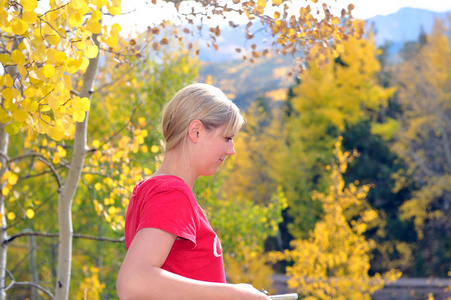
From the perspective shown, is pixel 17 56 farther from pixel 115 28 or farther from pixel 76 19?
pixel 115 28

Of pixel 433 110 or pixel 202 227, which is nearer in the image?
pixel 202 227

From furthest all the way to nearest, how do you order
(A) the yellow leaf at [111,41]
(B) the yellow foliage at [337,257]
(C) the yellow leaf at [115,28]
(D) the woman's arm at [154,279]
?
(B) the yellow foliage at [337,257] → (A) the yellow leaf at [111,41] → (C) the yellow leaf at [115,28] → (D) the woman's arm at [154,279]

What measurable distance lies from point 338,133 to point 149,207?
20.7m

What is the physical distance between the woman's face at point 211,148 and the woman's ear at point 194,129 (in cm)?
1

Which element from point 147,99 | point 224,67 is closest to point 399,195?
point 147,99

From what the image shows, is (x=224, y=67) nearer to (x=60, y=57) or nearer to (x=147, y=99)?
(x=147, y=99)

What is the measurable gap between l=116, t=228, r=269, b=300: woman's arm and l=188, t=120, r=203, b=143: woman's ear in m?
0.33

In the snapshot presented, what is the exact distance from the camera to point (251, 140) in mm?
26250

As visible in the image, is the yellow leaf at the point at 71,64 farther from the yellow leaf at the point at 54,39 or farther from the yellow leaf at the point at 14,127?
the yellow leaf at the point at 14,127

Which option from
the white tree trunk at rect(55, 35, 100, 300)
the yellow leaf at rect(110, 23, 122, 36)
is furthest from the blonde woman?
the white tree trunk at rect(55, 35, 100, 300)

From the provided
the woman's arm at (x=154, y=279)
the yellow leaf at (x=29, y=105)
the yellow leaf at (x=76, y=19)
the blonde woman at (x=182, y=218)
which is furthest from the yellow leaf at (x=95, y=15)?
the woman's arm at (x=154, y=279)

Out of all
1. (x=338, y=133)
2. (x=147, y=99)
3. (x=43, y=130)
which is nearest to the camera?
(x=43, y=130)

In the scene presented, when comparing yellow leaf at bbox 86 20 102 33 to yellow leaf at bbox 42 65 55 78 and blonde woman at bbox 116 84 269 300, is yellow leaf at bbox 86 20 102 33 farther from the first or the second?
blonde woman at bbox 116 84 269 300

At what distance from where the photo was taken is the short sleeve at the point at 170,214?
1.20m
